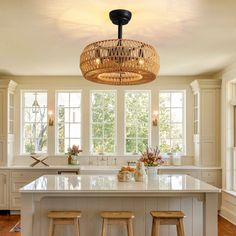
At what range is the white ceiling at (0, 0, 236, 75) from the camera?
290cm

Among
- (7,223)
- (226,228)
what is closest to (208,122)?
(226,228)

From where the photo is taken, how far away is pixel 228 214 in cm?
539

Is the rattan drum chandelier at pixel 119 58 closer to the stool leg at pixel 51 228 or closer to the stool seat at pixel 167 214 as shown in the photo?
the stool seat at pixel 167 214

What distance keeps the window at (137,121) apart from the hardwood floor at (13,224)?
2.11 meters

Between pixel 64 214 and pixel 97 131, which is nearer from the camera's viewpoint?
pixel 64 214

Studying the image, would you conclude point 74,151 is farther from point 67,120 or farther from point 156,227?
point 156,227

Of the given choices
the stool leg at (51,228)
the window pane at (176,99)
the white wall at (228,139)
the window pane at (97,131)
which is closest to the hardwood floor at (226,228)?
the white wall at (228,139)

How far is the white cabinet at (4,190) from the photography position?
228 inches

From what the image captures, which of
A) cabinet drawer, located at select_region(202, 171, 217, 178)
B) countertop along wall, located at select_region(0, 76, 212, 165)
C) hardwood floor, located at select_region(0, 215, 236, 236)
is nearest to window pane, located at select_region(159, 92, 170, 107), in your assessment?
countertop along wall, located at select_region(0, 76, 212, 165)

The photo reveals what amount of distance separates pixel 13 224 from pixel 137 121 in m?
3.05

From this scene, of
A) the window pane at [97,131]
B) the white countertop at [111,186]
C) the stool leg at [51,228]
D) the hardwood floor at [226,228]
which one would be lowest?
the hardwood floor at [226,228]

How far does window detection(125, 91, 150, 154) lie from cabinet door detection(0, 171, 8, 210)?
2.41 metres

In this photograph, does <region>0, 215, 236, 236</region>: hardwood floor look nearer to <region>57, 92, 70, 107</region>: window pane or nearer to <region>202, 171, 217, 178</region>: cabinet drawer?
<region>202, 171, 217, 178</region>: cabinet drawer

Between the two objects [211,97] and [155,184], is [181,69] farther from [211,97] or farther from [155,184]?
[155,184]
